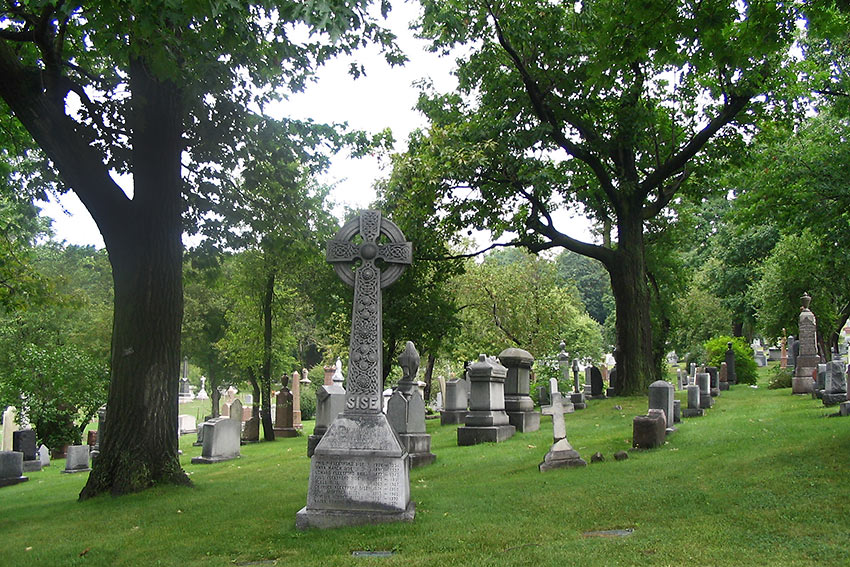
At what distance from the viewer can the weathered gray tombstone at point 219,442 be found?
15.9 m

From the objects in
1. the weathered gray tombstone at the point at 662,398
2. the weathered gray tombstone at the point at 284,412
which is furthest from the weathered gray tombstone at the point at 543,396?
the weathered gray tombstone at the point at 662,398

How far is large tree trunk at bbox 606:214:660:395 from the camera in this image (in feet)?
62.6

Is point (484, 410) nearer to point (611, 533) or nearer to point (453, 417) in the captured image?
point (453, 417)

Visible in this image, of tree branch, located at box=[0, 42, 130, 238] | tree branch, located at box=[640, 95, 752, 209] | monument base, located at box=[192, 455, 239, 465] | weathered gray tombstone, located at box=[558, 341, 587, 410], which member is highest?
tree branch, located at box=[640, 95, 752, 209]

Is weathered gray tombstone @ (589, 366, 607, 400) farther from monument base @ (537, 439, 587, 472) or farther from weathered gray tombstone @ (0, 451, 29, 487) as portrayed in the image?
weathered gray tombstone @ (0, 451, 29, 487)

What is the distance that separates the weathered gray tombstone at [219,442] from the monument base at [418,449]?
621 centimetres

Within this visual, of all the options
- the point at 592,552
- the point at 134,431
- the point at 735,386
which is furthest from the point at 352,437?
the point at 735,386

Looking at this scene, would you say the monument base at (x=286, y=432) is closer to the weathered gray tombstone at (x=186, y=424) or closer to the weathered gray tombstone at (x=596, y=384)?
the weathered gray tombstone at (x=186, y=424)

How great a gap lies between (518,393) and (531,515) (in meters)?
9.08

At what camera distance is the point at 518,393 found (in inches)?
636

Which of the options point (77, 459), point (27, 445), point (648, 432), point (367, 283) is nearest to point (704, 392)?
point (648, 432)

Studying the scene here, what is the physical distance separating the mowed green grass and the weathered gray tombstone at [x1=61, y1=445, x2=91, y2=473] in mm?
5438

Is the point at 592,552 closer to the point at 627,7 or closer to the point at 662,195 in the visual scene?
the point at 627,7

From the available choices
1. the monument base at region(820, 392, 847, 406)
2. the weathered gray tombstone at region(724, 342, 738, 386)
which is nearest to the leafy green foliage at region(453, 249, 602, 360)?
the weathered gray tombstone at region(724, 342, 738, 386)
